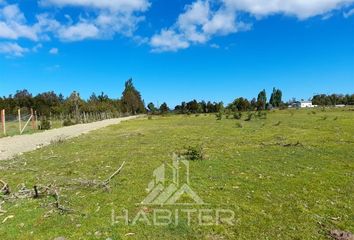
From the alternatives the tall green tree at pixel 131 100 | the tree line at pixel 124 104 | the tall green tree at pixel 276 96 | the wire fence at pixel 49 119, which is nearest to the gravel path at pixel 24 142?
the wire fence at pixel 49 119

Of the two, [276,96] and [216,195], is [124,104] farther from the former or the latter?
[216,195]

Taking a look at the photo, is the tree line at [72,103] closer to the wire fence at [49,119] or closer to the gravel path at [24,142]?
the wire fence at [49,119]

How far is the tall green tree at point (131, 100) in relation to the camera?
127062 mm

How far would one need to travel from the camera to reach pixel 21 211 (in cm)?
770

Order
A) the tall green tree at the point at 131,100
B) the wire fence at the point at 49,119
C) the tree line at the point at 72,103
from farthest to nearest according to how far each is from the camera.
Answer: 1. the tall green tree at the point at 131,100
2. the tree line at the point at 72,103
3. the wire fence at the point at 49,119

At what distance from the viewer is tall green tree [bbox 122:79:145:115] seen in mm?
127062

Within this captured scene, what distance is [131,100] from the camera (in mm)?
129125

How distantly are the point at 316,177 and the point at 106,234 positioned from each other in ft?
19.6

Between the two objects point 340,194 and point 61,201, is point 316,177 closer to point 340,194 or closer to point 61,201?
point 340,194

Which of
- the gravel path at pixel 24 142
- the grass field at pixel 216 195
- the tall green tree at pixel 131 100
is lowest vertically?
the grass field at pixel 216 195

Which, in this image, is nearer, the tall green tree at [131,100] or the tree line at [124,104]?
the tree line at [124,104]

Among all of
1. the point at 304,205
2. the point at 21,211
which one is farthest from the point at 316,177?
the point at 21,211

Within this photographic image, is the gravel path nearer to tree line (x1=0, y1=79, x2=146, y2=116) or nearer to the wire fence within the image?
the wire fence

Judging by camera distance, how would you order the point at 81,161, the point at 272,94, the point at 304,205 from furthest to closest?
the point at 272,94
the point at 81,161
the point at 304,205
